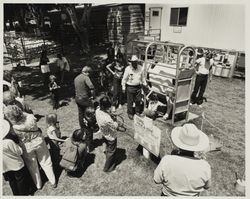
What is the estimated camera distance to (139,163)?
4266mm

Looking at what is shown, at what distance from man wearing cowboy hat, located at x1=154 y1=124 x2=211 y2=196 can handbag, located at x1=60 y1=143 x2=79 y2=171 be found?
1.83 m

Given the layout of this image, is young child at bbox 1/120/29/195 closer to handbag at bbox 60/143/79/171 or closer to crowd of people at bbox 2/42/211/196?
crowd of people at bbox 2/42/211/196

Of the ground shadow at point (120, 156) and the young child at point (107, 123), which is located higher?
the young child at point (107, 123)

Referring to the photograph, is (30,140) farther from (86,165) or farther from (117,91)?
(117,91)

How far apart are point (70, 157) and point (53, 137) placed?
2.98 ft

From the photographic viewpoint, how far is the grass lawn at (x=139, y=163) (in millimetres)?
3676

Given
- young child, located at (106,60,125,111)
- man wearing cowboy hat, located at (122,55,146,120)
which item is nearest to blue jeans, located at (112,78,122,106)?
young child, located at (106,60,125,111)

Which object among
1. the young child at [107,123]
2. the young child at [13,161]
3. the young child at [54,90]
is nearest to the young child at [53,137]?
the young child at [13,161]

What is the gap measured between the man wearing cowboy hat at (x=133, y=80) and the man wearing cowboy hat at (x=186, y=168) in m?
3.29

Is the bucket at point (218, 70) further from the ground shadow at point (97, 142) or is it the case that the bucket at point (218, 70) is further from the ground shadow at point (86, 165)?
the ground shadow at point (86, 165)

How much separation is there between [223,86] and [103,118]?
748cm

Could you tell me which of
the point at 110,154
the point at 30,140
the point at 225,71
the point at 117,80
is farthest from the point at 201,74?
the point at 30,140

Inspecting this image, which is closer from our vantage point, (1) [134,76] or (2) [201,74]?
(1) [134,76]

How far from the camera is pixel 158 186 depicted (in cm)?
371
